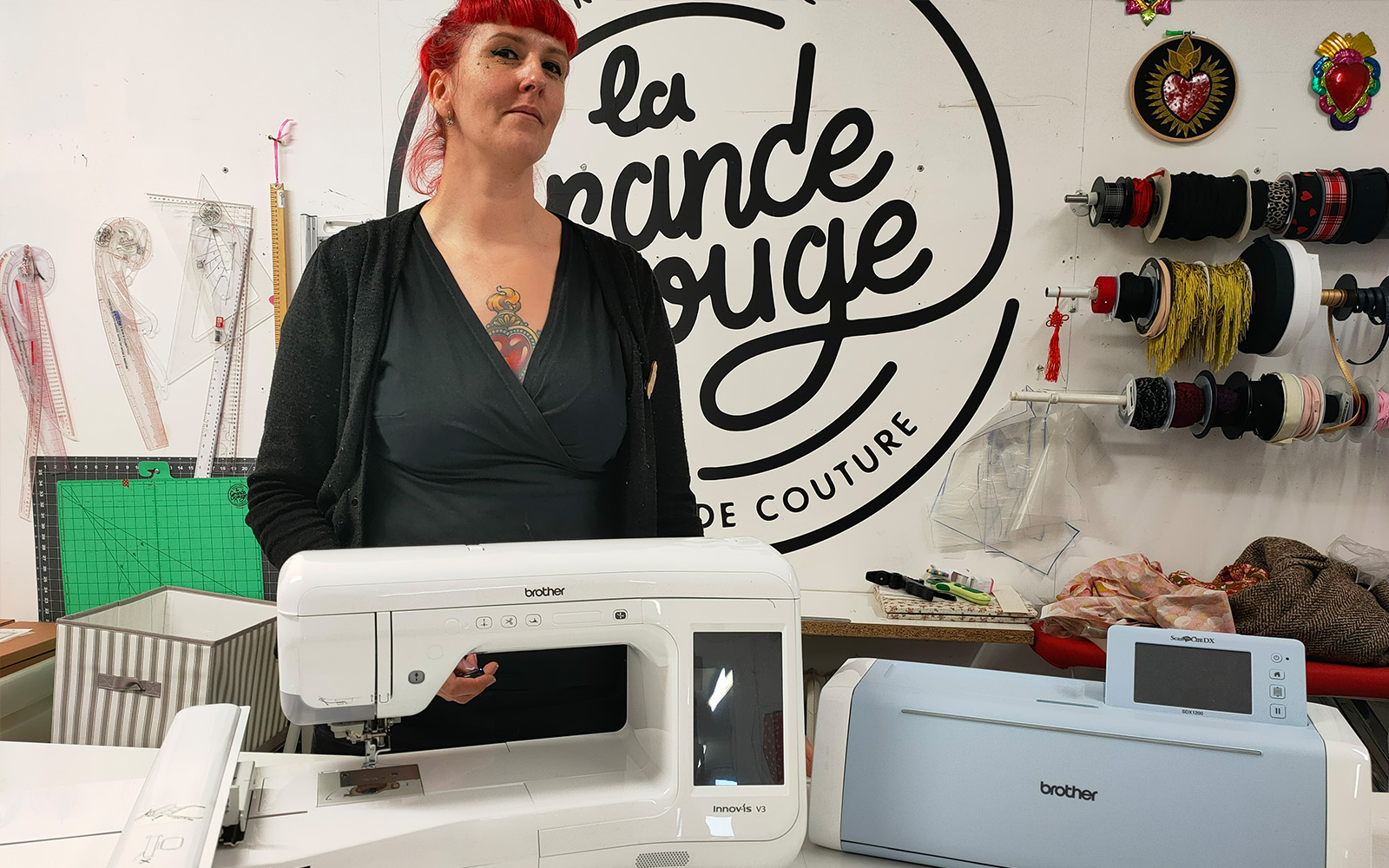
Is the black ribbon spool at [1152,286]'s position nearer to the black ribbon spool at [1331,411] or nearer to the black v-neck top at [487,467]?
the black ribbon spool at [1331,411]

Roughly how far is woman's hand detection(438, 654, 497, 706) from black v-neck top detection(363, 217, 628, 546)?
0.19 m

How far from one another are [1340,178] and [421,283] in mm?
2224

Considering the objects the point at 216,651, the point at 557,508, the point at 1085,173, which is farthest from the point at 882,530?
the point at 216,651

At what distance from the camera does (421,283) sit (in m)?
1.44

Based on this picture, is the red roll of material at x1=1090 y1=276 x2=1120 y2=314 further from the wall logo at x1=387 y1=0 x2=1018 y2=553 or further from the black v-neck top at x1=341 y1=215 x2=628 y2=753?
the black v-neck top at x1=341 y1=215 x2=628 y2=753

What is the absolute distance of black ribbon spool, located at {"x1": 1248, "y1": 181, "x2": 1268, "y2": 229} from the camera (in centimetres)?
224

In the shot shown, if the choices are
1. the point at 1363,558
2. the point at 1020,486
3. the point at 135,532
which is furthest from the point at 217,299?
the point at 1363,558

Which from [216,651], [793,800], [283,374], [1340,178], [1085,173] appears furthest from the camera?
[1085,173]

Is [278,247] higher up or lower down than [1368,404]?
higher up

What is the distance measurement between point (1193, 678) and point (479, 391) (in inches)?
40.8

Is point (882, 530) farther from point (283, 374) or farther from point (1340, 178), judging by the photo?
point (283, 374)

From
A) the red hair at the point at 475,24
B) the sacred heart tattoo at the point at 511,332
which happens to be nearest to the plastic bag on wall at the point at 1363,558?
the sacred heart tattoo at the point at 511,332

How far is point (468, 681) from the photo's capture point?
1.32m

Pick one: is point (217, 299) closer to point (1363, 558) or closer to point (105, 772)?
point (105, 772)
